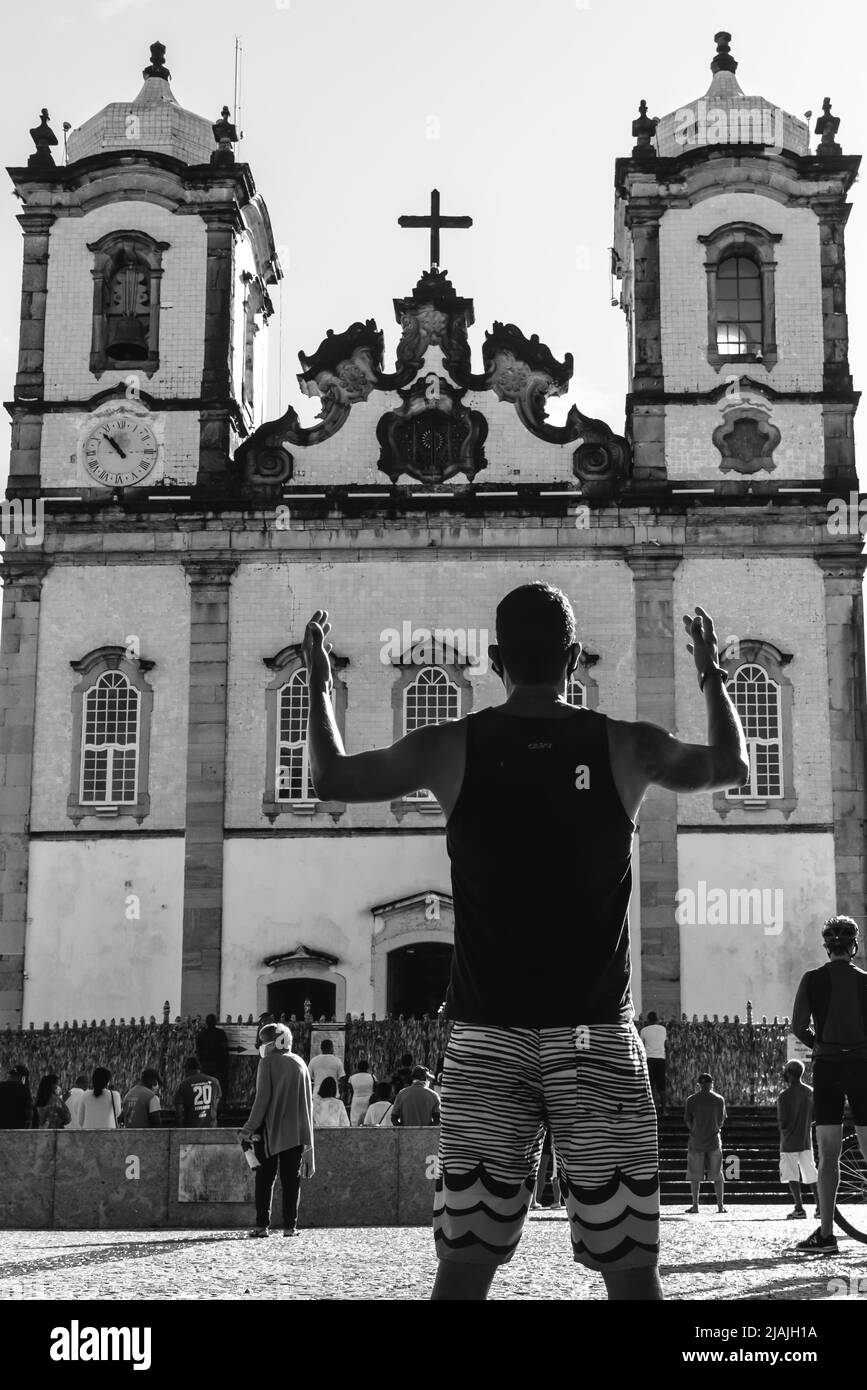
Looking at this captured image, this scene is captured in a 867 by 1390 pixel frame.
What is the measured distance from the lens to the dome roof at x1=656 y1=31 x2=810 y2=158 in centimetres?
3431

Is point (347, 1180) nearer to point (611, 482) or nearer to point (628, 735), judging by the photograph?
point (628, 735)

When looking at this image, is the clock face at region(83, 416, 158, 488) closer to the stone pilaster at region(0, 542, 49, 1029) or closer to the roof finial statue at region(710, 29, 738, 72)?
the stone pilaster at region(0, 542, 49, 1029)

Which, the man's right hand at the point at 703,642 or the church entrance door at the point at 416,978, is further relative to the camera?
the church entrance door at the point at 416,978

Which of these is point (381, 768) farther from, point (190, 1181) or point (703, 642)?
point (190, 1181)

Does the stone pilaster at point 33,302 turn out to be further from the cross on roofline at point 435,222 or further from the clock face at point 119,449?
the cross on roofline at point 435,222

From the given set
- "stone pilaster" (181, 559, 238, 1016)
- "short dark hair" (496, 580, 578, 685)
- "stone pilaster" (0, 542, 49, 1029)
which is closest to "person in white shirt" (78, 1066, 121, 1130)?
"stone pilaster" (181, 559, 238, 1016)

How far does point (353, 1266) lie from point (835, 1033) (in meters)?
3.27

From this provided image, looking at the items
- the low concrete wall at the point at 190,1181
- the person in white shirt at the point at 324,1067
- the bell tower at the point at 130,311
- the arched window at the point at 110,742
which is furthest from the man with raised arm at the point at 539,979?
the bell tower at the point at 130,311

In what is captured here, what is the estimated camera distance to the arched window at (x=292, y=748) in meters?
31.5

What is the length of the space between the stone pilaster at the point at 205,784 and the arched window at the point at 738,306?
9151 millimetres

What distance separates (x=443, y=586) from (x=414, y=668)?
146cm

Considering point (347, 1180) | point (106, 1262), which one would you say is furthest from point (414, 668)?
point (106, 1262)

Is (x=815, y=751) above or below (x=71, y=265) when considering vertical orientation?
below

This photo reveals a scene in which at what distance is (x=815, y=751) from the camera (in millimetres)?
31203
